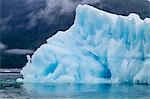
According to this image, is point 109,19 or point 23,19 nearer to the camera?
point 109,19

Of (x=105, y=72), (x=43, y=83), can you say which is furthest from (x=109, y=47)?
(x=43, y=83)

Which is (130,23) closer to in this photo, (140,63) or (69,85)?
(140,63)

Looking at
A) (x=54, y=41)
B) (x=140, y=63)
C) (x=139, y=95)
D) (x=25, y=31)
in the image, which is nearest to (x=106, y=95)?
(x=139, y=95)

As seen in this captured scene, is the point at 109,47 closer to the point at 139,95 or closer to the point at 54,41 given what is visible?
the point at 54,41

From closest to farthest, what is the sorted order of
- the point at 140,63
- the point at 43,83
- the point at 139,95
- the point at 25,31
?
the point at 139,95, the point at 140,63, the point at 43,83, the point at 25,31

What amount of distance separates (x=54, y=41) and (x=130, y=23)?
349 cm

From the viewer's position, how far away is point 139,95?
18141 mm

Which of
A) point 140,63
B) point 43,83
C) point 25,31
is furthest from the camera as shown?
point 25,31

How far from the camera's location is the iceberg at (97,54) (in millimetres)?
22188

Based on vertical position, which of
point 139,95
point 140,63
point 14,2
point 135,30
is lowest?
point 139,95

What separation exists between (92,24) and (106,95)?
A: 5349 mm

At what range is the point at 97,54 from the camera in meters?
22.8

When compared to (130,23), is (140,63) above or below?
below

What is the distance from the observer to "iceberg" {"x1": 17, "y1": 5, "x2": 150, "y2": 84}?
72.8ft
